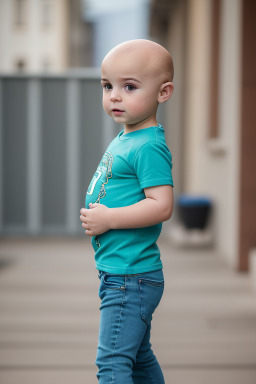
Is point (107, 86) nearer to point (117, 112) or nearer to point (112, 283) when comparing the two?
point (117, 112)

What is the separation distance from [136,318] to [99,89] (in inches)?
196

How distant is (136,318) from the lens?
1437 millimetres

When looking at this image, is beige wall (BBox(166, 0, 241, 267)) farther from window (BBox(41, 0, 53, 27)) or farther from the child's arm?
window (BBox(41, 0, 53, 27))

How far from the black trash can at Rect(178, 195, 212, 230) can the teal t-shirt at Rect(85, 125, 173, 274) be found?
4.03m

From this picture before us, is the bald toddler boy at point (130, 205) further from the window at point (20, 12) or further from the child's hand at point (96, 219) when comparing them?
the window at point (20, 12)

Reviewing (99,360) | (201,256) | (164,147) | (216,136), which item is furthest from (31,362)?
(216,136)

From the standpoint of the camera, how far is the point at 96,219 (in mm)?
1441

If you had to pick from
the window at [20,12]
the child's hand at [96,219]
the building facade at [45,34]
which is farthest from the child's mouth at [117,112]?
the window at [20,12]

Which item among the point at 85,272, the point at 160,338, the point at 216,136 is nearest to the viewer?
the point at 160,338

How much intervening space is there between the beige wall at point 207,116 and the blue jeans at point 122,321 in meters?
3.04

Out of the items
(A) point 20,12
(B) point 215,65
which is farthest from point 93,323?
(A) point 20,12

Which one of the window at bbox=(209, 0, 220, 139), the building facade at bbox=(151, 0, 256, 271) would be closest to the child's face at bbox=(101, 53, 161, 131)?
the building facade at bbox=(151, 0, 256, 271)

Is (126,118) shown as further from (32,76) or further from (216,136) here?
(32,76)

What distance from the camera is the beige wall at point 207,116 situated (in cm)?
457
